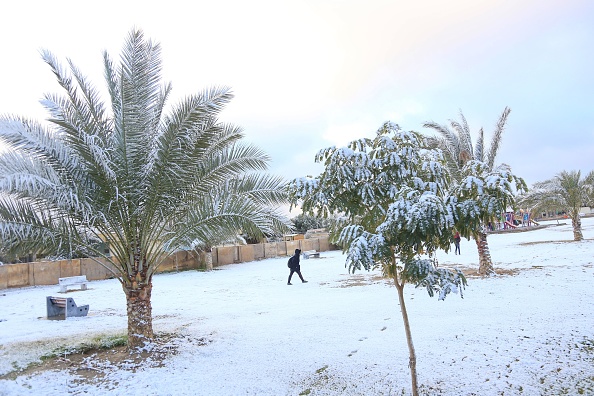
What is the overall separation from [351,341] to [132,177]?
4.46m

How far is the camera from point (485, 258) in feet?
44.1

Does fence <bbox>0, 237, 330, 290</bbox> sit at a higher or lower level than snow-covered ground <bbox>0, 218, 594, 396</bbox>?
higher

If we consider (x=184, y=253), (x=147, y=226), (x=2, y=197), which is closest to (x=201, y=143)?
(x=147, y=226)

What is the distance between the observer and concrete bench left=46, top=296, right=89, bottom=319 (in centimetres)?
1030

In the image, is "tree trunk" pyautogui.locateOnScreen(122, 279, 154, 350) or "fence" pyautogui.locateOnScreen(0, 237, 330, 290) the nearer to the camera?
"tree trunk" pyautogui.locateOnScreen(122, 279, 154, 350)

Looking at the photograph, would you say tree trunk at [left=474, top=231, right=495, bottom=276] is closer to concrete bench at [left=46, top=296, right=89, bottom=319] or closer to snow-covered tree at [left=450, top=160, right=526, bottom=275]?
snow-covered tree at [left=450, top=160, right=526, bottom=275]

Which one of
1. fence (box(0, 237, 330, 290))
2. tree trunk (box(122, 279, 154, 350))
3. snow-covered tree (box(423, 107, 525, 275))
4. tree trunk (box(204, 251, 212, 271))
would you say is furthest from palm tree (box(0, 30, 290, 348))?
tree trunk (box(204, 251, 212, 271))

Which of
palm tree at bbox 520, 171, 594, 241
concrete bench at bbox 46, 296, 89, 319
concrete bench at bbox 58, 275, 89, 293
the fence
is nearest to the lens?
concrete bench at bbox 46, 296, 89, 319

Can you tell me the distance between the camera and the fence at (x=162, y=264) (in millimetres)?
18422

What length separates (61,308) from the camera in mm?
10438

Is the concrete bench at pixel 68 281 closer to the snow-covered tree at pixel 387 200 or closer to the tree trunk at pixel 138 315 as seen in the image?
the tree trunk at pixel 138 315

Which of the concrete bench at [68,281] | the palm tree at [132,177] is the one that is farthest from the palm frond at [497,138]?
the concrete bench at [68,281]

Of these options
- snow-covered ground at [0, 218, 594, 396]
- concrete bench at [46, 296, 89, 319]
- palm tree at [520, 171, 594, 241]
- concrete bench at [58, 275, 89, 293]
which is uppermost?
palm tree at [520, 171, 594, 241]

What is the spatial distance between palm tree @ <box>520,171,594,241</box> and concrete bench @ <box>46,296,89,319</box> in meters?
21.3
